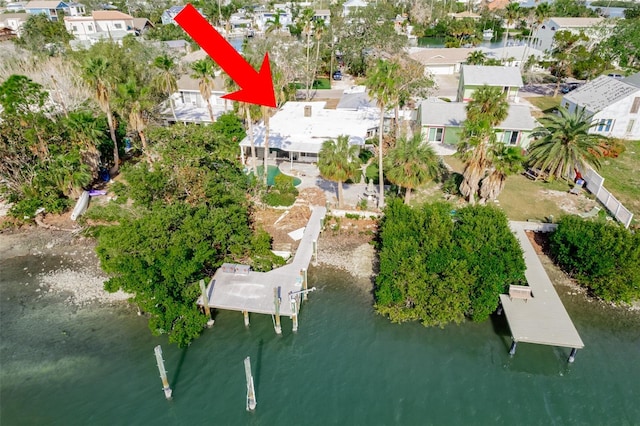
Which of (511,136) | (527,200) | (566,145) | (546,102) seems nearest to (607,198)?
(566,145)

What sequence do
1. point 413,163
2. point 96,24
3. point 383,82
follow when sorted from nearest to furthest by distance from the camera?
point 383,82
point 413,163
point 96,24

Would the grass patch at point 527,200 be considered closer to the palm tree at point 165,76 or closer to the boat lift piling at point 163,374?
the boat lift piling at point 163,374

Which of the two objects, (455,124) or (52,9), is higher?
(52,9)

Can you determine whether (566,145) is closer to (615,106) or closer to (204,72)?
(615,106)

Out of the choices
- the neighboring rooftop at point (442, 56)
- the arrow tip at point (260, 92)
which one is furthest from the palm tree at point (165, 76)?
the neighboring rooftop at point (442, 56)

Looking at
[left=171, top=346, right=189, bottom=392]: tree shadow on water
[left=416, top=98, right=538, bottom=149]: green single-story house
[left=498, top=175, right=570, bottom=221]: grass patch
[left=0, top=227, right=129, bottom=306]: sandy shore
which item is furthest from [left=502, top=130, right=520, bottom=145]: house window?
[left=0, top=227, right=129, bottom=306]: sandy shore

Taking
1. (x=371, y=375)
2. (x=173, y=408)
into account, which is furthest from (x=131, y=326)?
(x=371, y=375)

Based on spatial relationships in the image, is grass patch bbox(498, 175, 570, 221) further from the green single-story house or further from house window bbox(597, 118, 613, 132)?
house window bbox(597, 118, 613, 132)
